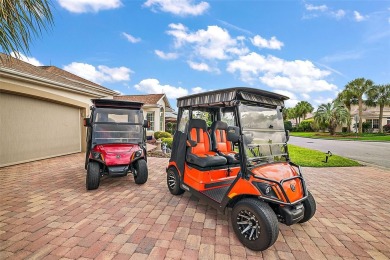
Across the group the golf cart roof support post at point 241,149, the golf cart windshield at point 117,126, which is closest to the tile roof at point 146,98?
the golf cart windshield at point 117,126

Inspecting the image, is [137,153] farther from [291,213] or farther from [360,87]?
[360,87]

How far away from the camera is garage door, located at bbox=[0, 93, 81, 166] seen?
6758mm

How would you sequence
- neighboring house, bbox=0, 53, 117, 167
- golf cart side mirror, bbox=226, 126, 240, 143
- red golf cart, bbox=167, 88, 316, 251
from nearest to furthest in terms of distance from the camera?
red golf cart, bbox=167, 88, 316, 251 < golf cart side mirror, bbox=226, 126, 240, 143 < neighboring house, bbox=0, 53, 117, 167

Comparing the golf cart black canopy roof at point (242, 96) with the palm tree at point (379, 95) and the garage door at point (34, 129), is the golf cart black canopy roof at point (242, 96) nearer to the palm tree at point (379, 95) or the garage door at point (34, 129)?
the garage door at point (34, 129)

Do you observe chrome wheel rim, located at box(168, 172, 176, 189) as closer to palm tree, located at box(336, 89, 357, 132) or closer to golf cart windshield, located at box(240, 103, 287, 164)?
golf cart windshield, located at box(240, 103, 287, 164)

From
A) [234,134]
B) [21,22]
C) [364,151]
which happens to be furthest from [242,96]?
[364,151]

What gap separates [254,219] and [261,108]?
163cm

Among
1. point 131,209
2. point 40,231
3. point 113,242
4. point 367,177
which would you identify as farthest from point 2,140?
point 367,177

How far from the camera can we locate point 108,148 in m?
4.81

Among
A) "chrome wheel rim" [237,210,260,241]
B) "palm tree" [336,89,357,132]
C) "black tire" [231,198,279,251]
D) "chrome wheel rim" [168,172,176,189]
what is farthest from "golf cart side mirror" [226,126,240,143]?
"palm tree" [336,89,357,132]

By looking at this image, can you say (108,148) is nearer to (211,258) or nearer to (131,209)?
(131,209)

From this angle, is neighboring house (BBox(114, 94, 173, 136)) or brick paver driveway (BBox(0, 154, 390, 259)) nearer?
brick paver driveway (BBox(0, 154, 390, 259))

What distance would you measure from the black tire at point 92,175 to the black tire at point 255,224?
3289mm

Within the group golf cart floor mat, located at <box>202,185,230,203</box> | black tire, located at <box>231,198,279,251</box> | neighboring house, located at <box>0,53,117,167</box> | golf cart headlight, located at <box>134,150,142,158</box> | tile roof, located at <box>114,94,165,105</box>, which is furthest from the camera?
tile roof, located at <box>114,94,165,105</box>
